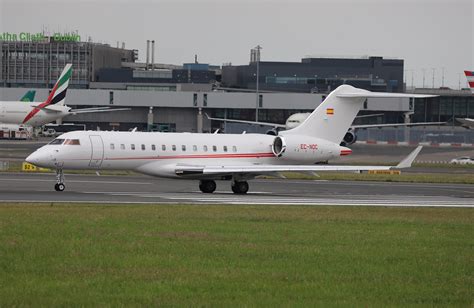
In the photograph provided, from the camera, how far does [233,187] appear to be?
133 ft

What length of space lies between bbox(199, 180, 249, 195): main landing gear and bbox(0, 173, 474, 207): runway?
311 millimetres

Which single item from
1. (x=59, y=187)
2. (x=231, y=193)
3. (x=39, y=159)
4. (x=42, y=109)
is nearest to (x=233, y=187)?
(x=231, y=193)

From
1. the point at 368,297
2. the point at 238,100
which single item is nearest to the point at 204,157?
the point at 368,297

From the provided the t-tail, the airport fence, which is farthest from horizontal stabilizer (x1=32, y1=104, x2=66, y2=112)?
the t-tail

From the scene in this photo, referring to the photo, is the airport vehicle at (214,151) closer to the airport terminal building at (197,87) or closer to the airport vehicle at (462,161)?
the airport vehicle at (462,161)

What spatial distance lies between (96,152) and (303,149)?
8839mm

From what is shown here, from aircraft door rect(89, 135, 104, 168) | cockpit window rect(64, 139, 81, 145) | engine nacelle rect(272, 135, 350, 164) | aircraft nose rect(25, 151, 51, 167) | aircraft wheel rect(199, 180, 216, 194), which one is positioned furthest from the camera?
engine nacelle rect(272, 135, 350, 164)

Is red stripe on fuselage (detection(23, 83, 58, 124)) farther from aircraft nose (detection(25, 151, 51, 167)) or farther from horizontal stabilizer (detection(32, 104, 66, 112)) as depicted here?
aircraft nose (detection(25, 151, 51, 167))

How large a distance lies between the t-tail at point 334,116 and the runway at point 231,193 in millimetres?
2514

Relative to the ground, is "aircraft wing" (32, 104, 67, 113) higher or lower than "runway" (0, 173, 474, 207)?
higher

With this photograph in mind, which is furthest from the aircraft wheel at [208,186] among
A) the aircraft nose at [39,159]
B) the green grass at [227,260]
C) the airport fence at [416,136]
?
the airport fence at [416,136]

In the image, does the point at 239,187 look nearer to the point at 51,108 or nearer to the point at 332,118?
the point at 332,118

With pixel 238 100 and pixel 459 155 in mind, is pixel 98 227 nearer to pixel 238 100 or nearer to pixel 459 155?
pixel 459 155

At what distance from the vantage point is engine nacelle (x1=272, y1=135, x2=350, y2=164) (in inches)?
1655
